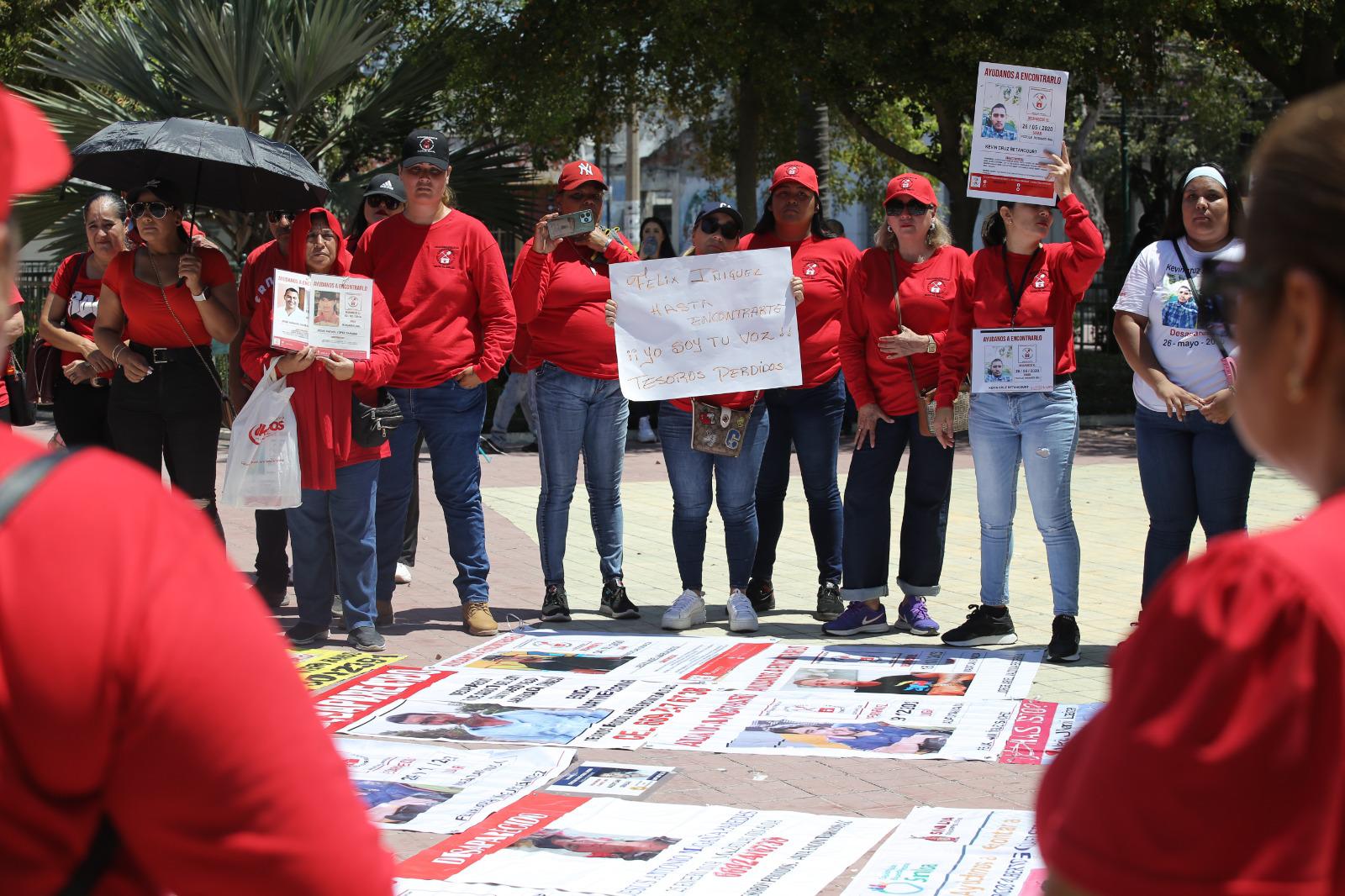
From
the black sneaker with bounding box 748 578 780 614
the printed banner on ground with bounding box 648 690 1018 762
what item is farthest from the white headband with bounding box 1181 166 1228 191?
the black sneaker with bounding box 748 578 780 614

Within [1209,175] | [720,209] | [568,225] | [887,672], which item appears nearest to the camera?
[1209,175]

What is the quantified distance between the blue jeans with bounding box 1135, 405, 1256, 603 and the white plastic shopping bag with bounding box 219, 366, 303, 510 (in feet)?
11.3

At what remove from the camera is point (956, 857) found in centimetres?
390

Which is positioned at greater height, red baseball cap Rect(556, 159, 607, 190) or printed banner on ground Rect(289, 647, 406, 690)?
red baseball cap Rect(556, 159, 607, 190)

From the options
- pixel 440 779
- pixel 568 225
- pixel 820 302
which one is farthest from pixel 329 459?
pixel 820 302

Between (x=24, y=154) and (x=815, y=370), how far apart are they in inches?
242

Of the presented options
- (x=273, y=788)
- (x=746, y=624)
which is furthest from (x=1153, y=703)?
(x=746, y=624)

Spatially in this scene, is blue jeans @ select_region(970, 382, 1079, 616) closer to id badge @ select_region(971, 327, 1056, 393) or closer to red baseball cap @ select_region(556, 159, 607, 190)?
id badge @ select_region(971, 327, 1056, 393)

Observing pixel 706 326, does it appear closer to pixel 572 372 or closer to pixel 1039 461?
pixel 572 372

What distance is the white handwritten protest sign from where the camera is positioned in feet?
23.5

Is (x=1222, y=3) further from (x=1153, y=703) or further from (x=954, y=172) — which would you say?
(x=1153, y=703)

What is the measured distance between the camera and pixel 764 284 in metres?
7.25

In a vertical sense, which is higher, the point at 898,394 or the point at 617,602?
the point at 898,394

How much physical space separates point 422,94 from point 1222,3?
27.8 ft
